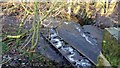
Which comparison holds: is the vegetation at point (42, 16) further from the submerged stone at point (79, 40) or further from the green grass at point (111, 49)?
the submerged stone at point (79, 40)

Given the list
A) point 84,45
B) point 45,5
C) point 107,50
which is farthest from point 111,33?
point 45,5

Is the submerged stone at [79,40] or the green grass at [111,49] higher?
the green grass at [111,49]

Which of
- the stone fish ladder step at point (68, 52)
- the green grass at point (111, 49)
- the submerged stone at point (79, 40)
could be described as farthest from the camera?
the submerged stone at point (79, 40)

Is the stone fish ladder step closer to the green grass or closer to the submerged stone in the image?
the submerged stone

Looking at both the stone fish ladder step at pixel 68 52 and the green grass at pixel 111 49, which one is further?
the stone fish ladder step at pixel 68 52

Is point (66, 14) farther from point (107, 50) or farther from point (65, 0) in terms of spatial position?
point (107, 50)

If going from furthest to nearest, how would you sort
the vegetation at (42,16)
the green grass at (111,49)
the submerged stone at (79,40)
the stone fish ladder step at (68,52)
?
1. the submerged stone at (79,40)
2. the stone fish ladder step at (68,52)
3. the vegetation at (42,16)
4. the green grass at (111,49)

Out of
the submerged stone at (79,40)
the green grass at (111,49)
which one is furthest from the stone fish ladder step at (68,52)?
the green grass at (111,49)

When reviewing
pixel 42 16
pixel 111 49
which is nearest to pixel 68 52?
pixel 42 16

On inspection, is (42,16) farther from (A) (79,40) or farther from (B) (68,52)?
(A) (79,40)
